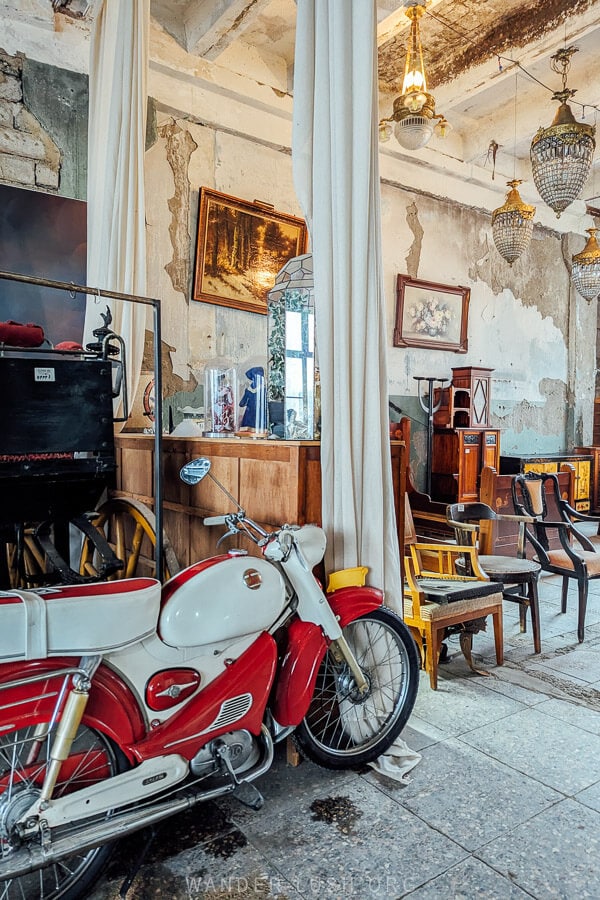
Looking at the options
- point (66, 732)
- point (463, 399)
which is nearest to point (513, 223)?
point (463, 399)

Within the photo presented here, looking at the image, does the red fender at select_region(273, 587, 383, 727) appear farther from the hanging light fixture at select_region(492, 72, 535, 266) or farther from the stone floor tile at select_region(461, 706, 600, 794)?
the hanging light fixture at select_region(492, 72, 535, 266)

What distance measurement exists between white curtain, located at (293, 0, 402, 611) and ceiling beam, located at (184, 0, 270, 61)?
99.1 inches

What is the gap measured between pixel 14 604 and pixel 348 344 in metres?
1.44

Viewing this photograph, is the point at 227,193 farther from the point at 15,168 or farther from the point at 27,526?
the point at 27,526

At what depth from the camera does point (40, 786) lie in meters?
1.55

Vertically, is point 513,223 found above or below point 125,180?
above

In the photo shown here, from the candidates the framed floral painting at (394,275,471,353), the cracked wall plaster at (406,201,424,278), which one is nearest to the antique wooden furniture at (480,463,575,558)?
the framed floral painting at (394,275,471,353)

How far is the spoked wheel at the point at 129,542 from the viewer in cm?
276

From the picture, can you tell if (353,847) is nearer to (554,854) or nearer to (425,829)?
(425,829)

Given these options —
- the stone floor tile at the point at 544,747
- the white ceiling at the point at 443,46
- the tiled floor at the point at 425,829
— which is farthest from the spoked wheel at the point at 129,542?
the white ceiling at the point at 443,46

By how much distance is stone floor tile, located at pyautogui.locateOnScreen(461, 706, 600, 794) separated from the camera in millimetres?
2193

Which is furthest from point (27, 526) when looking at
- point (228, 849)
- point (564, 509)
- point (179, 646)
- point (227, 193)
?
point (564, 509)

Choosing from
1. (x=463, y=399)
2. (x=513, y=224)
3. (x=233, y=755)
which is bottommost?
(x=233, y=755)

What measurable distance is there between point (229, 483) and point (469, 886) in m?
1.60
